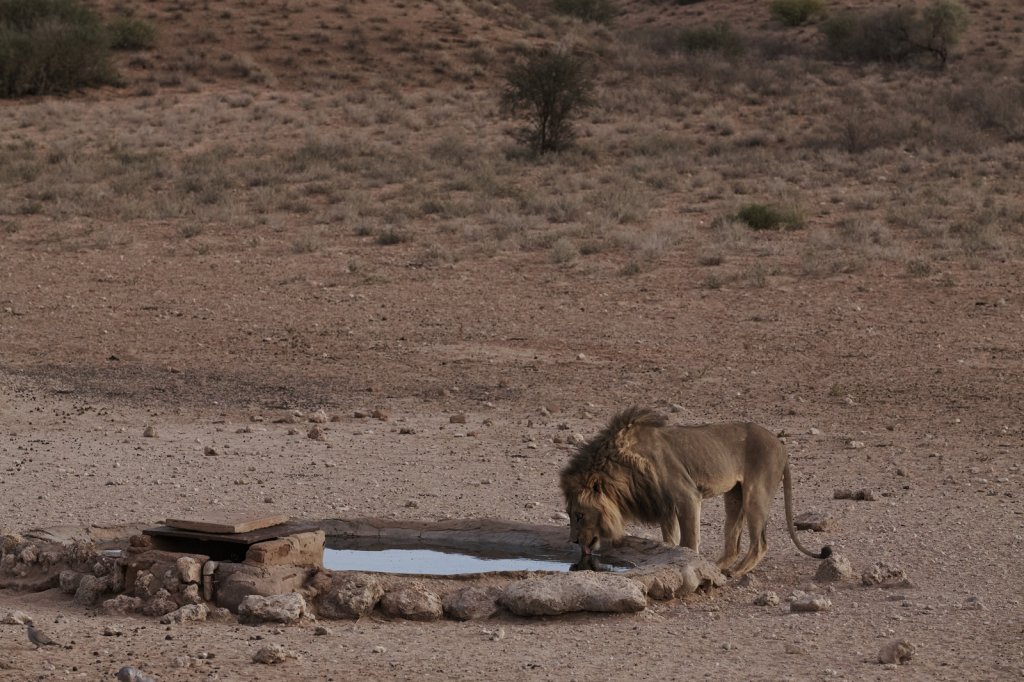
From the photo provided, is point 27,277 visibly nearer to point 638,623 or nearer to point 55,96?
point 638,623

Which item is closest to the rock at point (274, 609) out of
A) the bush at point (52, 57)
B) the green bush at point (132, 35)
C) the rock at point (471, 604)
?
the rock at point (471, 604)

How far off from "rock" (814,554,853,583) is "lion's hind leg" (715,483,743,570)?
0.49m

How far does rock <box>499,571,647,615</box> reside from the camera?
705 centimetres

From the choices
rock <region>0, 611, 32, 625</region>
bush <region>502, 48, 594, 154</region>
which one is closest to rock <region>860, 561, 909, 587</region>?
rock <region>0, 611, 32, 625</region>

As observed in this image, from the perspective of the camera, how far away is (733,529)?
8.25 metres

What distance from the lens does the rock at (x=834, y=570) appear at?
7.90 metres

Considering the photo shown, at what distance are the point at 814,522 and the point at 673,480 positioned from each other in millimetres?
1720

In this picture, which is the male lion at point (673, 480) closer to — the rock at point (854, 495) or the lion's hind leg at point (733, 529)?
the lion's hind leg at point (733, 529)

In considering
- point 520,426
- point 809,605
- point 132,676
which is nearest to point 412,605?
point 132,676

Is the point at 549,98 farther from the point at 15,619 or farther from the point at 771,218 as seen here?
the point at 15,619

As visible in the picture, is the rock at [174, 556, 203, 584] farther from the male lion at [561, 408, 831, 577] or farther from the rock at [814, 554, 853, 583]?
the rock at [814, 554, 853, 583]

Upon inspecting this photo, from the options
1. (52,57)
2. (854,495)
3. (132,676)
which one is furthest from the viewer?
(52,57)

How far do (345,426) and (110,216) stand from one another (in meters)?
12.9

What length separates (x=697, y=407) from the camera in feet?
43.3
